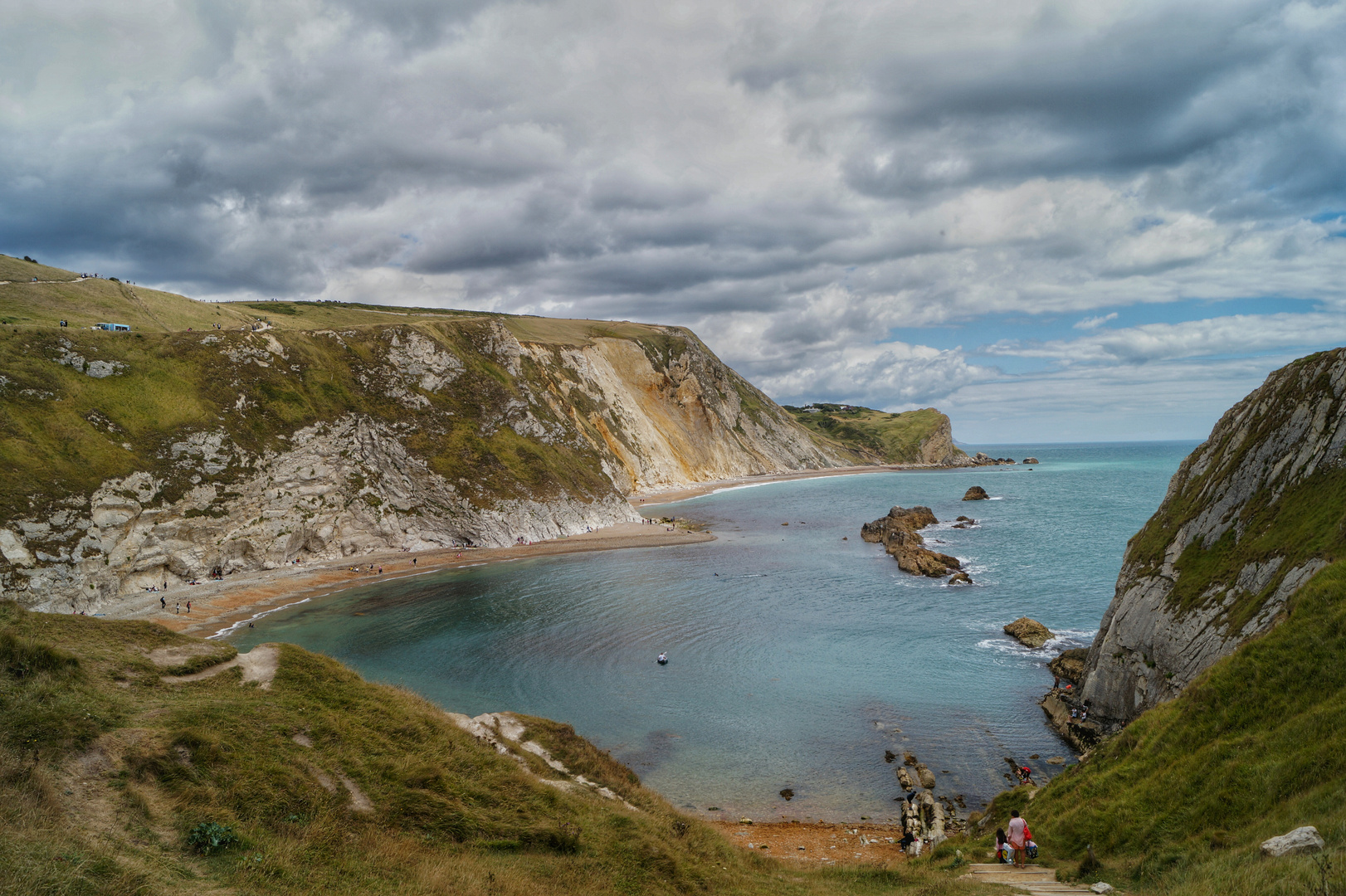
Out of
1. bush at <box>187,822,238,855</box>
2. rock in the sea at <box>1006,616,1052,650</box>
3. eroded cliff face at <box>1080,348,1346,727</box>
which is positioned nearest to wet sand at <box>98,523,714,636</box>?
bush at <box>187,822,238,855</box>

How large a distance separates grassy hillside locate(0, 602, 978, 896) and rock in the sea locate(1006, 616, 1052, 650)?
102 ft

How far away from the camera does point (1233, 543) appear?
79.9 ft

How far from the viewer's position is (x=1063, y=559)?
69062 mm

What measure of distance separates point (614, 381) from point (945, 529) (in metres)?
85.8

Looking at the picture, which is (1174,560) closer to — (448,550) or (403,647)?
(403,647)

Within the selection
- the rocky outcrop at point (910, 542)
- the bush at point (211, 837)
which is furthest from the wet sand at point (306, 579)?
the bush at point (211, 837)

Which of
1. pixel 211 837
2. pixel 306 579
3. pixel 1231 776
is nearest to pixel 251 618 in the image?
pixel 306 579

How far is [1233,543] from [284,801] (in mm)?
31247

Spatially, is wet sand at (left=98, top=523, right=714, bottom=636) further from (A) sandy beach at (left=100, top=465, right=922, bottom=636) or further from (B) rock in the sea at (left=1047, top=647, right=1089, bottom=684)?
(B) rock in the sea at (left=1047, top=647, right=1089, bottom=684)

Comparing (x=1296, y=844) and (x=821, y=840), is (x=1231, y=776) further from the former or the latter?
(x=821, y=840)

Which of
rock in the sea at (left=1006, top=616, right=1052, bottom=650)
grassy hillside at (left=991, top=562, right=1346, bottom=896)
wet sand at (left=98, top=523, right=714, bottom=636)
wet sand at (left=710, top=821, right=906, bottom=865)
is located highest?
grassy hillside at (left=991, top=562, right=1346, bottom=896)

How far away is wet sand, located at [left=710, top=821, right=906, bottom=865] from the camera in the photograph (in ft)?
72.7

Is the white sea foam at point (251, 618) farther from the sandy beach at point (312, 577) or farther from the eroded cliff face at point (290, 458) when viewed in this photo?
the eroded cliff face at point (290, 458)

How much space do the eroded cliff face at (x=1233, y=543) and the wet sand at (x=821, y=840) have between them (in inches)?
461
